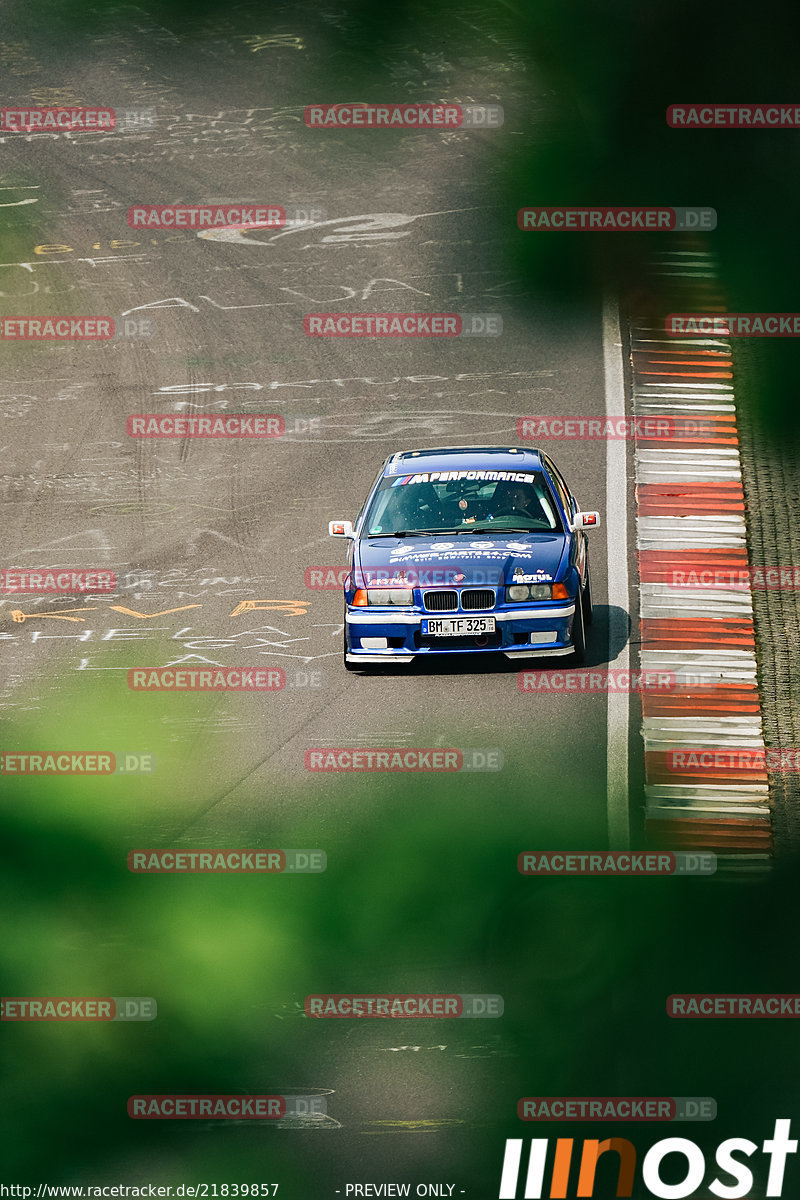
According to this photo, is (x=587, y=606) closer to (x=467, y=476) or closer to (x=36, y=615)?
(x=467, y=476)

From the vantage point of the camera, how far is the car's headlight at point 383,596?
11964mm

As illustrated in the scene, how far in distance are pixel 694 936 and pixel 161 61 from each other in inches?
824

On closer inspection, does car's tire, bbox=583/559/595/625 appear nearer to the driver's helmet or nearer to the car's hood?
the car's hood

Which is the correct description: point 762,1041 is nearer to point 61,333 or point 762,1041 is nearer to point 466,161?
point 61,333

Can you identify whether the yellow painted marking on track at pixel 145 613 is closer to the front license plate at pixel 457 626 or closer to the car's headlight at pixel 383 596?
the car's headlight at pixel 383 596

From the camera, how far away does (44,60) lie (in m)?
25.1

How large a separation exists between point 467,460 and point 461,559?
62.0 inches

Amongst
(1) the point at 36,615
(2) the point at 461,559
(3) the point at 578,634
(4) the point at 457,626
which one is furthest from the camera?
(1) the point at 36,615

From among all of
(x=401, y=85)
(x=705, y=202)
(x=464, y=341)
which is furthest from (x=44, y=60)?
(x=705, y=202)

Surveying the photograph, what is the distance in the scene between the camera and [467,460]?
13.4 m

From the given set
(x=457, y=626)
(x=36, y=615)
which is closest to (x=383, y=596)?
(x=457, y=626)

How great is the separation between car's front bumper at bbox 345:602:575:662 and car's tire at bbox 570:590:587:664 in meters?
0.09

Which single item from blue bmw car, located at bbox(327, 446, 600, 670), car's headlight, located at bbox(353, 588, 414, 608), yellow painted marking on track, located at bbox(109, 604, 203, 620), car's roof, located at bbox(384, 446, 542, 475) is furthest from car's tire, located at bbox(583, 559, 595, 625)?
yellow painted marking on track, located at bbox(109, 604, 203, 620)

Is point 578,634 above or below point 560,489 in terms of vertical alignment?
below
